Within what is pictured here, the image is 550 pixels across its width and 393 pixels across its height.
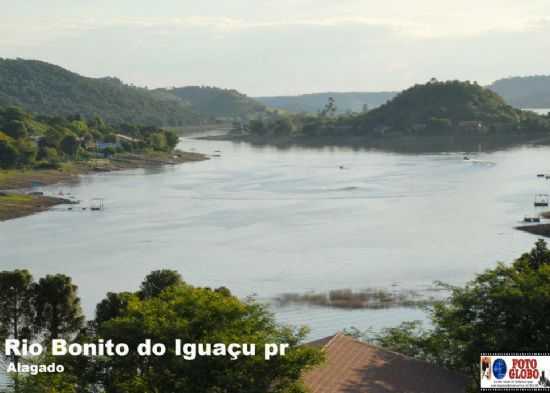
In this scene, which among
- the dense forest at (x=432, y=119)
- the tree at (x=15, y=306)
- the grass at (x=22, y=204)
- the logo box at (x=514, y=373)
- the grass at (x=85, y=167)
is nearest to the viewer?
the logo box at (x=514, y=373)

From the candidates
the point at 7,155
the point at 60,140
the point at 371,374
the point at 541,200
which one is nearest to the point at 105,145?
the point at 60,140

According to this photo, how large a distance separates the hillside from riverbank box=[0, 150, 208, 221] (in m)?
67.8

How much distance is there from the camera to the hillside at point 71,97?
6521 inches

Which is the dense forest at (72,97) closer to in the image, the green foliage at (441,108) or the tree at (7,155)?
the green foliage at (441,108)

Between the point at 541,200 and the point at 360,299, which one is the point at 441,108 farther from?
the point at 360,299

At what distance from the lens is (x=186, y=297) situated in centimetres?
1439

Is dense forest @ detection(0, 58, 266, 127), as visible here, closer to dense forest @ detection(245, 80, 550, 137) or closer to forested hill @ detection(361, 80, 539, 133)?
dense forest @ detection(245, 80, 550, 137)

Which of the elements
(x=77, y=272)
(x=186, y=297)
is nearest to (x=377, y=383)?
(x=186, y=297)

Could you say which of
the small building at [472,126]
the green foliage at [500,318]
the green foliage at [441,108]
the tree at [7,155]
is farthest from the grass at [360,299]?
the green foliage at [441,108]

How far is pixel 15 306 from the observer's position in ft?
64.7

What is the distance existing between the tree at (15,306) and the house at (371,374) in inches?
308

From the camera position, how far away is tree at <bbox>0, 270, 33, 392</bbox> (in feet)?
64.6

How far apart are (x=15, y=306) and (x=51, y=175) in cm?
5543

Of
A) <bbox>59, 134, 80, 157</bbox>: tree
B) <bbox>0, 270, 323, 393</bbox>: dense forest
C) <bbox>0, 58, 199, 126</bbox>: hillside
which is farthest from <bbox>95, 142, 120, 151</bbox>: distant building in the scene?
<bbox>0, 270, 323, 393</bbox>: dense forest
